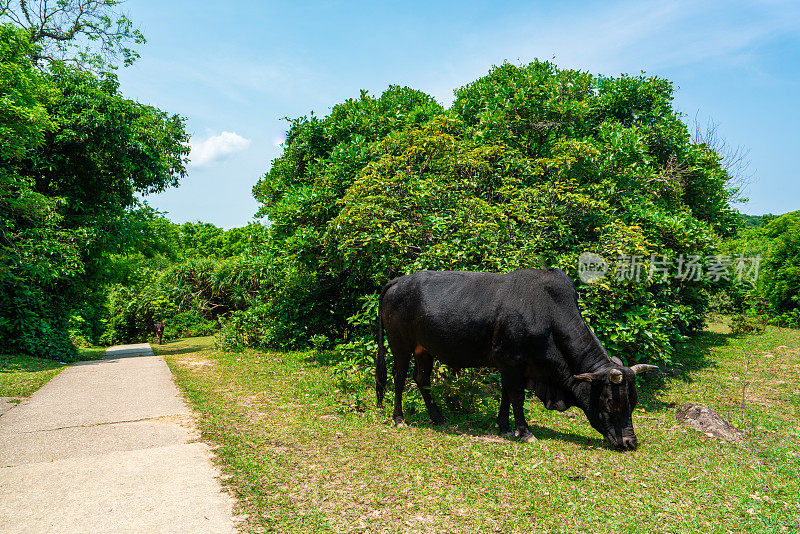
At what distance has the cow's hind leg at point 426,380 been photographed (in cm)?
688

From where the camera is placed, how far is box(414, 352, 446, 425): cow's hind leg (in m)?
6.88

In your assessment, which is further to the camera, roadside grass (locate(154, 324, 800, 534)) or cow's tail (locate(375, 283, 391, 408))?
cow's tail (locate(375, 283, 391, 408))

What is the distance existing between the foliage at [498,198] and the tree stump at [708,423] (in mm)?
1529

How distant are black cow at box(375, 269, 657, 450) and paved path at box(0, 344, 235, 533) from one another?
9.87ft

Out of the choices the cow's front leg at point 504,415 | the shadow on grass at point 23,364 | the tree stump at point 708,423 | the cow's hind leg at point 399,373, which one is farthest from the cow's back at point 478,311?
the shadow on grass at point 23,364

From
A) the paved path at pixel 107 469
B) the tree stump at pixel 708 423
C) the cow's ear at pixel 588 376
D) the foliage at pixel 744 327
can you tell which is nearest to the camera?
the paved path at pixel 107 469

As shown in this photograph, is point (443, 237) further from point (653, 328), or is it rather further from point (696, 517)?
point (696, 517)

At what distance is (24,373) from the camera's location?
11430 mm

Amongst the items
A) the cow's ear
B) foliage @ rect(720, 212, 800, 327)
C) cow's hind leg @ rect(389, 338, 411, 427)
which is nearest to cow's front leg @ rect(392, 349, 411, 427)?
cow's hind leg @ rect(389, 338, 411, 427)

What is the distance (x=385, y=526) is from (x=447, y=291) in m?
3.45

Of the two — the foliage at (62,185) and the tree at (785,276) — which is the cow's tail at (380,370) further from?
the tree at (785,276)

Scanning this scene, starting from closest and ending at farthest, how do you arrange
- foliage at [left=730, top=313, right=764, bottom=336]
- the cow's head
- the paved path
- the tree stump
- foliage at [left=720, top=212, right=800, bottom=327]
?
the paved path
the cow's head
the tree stump
foliage at [left=730, top=313, right=764, bottom=336]
foliage at [left=720, top=212, right=800, bottom=327]

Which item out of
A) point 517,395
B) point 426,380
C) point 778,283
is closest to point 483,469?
point 517,395

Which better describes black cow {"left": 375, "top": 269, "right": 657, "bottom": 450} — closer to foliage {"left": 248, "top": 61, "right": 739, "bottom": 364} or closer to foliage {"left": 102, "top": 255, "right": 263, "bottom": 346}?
foliage {"left": 248, "top": 61, "right": 739, "bottom": 364}
